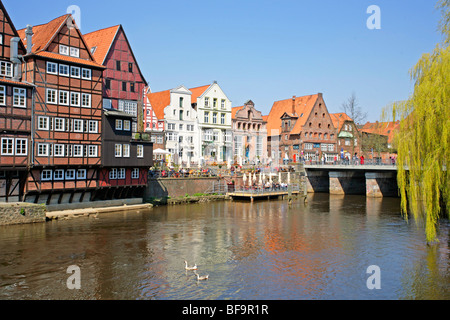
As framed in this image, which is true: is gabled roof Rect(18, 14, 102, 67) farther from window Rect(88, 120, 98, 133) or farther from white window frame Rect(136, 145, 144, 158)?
white window frame Rect(136, 145, 144, 158)

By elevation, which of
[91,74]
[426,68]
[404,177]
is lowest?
[404,177]

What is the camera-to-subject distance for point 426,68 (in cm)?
2259

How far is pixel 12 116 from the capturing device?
34125 mm

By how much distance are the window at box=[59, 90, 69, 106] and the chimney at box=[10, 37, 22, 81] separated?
3.40m

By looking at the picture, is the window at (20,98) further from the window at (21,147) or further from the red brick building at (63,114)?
the window at (21,147)

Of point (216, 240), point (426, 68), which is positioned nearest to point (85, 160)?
point (216, 240)

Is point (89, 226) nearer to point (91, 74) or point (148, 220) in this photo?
point (148, 220)

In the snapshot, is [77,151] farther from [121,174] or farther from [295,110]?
[295,110]

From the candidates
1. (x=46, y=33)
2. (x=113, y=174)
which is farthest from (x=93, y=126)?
(x=46, y=33)

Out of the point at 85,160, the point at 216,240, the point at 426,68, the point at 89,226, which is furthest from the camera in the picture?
the point at 85,160

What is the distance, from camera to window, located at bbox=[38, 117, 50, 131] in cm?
3594

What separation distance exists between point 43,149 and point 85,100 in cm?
593

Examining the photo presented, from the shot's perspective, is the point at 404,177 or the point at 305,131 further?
the point at 305,131

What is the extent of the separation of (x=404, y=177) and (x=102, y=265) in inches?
665
